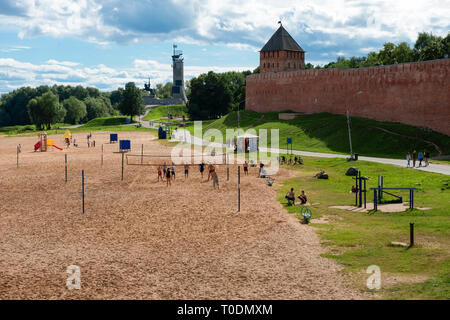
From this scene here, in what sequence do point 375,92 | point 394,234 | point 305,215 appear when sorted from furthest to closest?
point 375,92, point 305,215, point 394,234

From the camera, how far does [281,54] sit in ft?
274

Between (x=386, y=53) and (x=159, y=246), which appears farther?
(x=386, y=53)

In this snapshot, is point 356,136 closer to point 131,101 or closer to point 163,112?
point 131,101

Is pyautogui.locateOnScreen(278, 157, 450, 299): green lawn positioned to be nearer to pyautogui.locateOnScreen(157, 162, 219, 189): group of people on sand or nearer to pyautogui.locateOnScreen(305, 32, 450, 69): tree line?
pyautogui.locateOnScreen(157, 162, 219, 189): group of people on sand

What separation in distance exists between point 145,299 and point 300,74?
214 ft

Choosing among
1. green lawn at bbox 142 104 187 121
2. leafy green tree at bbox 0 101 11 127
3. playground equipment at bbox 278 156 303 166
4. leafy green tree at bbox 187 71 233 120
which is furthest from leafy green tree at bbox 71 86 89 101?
playground equipment at bbox 278 156 303 166

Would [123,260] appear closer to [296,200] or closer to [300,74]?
[296,200]

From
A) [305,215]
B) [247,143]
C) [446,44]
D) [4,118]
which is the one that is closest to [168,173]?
[305,215]

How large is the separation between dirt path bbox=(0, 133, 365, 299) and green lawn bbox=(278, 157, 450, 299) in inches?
37.6

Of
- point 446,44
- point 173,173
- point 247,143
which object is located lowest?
point 173,173

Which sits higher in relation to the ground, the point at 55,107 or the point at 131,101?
the point at 131,101

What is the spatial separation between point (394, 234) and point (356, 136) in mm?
36071

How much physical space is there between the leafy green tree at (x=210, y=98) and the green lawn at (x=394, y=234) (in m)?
83.3

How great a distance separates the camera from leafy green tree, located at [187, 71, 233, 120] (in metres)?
114
